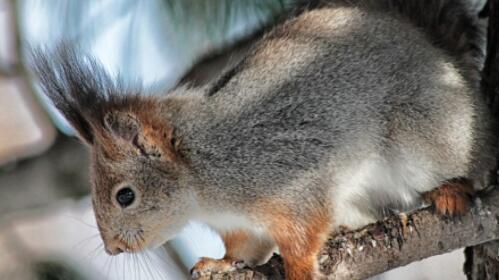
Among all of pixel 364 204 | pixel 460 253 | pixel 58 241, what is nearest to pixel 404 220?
pixel 364 204

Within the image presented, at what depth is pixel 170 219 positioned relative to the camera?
1.40 m

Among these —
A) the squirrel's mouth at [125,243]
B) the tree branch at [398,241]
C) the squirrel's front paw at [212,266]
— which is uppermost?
the squirrel's mouth at [125,243]

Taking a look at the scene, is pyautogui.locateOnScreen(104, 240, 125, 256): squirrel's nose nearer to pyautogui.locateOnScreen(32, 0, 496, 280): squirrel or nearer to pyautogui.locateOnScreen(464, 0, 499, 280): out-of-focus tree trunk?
pyautogui.locateOnScreen(32, 0, 496, 280): squirrel

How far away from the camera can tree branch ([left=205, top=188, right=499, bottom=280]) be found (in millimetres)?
1288

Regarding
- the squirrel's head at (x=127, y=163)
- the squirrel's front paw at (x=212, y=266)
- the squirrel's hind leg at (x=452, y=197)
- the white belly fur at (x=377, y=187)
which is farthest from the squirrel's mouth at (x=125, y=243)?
the squirrel's hind leg at (x=452, y=197)

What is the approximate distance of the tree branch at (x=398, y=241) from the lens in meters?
1.29

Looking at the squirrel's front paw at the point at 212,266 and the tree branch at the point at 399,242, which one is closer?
A: the tree branch at the point at 399,242

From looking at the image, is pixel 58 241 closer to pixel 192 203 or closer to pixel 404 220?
pixel 192 203

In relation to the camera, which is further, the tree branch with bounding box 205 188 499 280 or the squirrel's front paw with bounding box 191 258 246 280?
the squirrel's front paw with bounding box 191 258 246 280

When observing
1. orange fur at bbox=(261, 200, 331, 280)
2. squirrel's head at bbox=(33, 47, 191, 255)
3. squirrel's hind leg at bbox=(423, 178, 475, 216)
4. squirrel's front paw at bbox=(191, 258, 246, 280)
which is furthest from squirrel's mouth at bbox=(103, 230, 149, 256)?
squirrel's hind leg at bbox=(423, 178, 475, 216)

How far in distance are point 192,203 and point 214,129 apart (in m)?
0.13

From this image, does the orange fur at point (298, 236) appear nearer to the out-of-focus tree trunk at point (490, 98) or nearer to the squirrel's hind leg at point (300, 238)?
the squirrel's hind leg at point (300, 238)

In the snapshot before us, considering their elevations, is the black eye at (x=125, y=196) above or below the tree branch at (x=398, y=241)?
above

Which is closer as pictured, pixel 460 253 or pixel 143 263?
pixel 143 263
